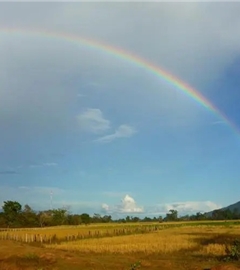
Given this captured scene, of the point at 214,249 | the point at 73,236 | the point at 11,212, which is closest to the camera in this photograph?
the point at 214,249

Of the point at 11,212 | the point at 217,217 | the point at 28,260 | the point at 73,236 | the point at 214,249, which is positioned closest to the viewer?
the point at 28,260

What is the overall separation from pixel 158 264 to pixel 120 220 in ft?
520

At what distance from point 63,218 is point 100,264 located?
107 meters

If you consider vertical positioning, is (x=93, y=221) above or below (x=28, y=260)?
above

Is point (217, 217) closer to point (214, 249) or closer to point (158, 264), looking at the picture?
point (214, 249)

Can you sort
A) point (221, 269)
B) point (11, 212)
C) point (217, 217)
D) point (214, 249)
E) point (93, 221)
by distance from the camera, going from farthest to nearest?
point (217, 217) < point (93, 221) < point (11, 212) < point (214, 249) < point (221, 269)

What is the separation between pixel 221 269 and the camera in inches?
688

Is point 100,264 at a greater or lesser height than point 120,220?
lesser

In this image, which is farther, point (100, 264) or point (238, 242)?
point (238, 242)

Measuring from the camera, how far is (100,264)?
76.5 ft

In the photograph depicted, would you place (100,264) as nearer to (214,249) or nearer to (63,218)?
(214,249)

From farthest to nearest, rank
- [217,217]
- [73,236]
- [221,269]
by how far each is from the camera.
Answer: [217,217], [73,236], [221,269]

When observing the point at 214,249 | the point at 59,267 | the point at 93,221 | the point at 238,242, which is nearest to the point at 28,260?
the point at 59,267

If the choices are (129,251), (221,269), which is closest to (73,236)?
(129,251)
